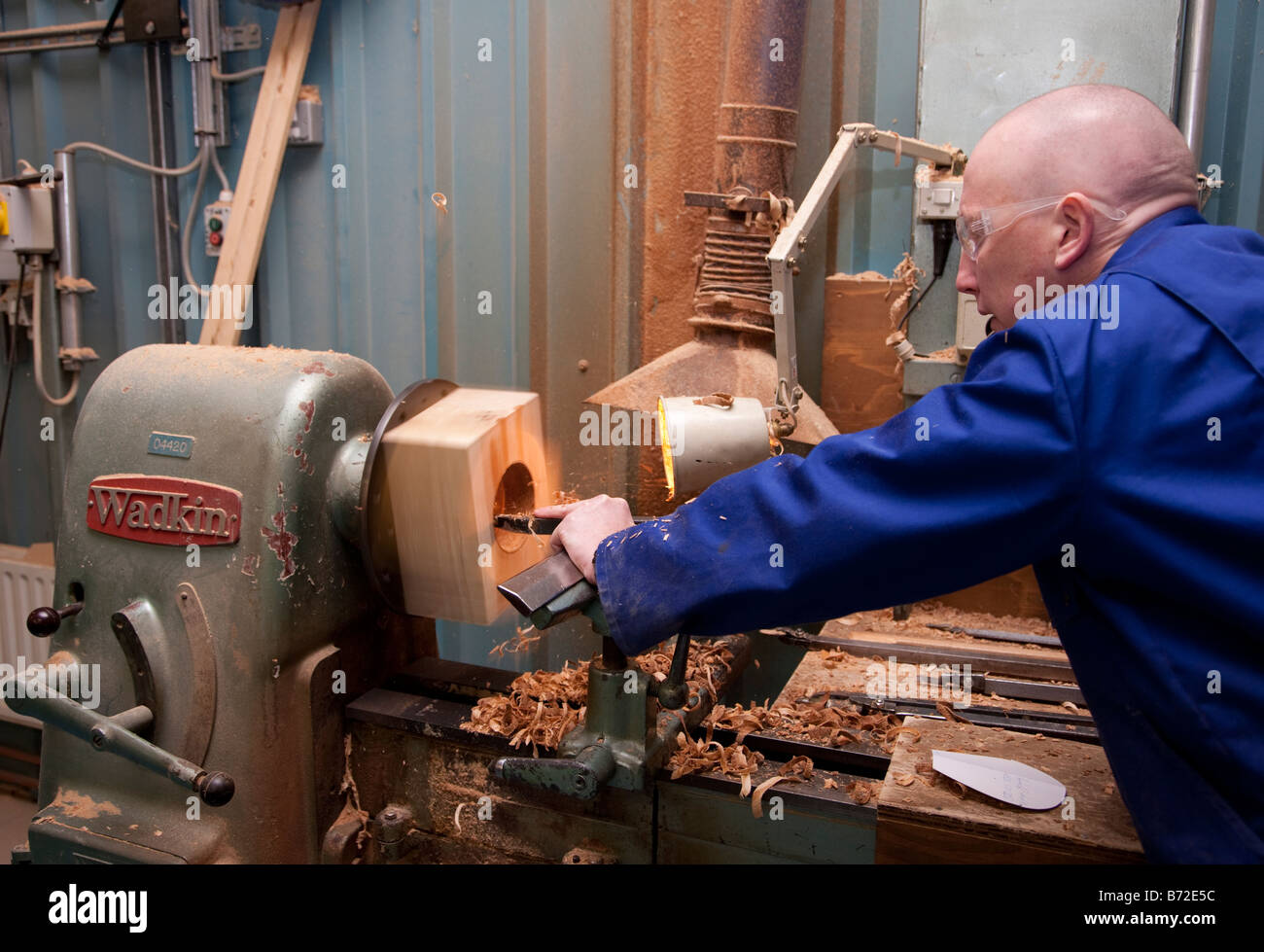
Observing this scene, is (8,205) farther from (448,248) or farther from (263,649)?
(263,649)

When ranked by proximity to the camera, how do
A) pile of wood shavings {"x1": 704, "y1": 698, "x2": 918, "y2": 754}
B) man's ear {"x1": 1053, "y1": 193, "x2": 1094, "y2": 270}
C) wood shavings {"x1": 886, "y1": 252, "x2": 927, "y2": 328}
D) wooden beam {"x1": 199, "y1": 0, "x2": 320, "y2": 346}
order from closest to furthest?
man's ear {"x1": 1053, "y1": 193, "x2": 1094, "y2": 270} < pile of wood shavings {"x1": 704, "y1": 698, "x2": 918, "y2": 754} < wood shavings {"x1": 886, "y1": 252, "x2": 927, "y2": 328} < wooden beam {"x1": 199, "y1": 0, "x2": 320, "y2": 346}

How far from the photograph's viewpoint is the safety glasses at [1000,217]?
105cm

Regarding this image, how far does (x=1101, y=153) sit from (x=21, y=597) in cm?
320

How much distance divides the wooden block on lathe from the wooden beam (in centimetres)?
150

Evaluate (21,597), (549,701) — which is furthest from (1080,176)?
(21,597)

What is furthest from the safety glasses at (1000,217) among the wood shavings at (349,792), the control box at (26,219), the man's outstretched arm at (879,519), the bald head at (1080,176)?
the control box at (26,219)

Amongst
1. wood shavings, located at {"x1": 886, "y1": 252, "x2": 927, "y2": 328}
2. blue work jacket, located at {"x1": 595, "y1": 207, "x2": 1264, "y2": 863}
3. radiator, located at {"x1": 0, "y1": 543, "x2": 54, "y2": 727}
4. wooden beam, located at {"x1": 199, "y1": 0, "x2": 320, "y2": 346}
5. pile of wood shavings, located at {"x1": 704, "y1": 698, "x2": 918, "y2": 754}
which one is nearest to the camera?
blue work jacket, located at {"x1": 595, "y1": 207, "x2": 1264, "y2": 863}

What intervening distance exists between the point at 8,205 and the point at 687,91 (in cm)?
202

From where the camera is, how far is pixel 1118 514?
92 centimetres

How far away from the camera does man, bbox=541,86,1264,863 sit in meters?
0.90

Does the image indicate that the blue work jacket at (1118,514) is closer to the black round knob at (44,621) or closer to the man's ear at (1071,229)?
the man's ear at (1071,229)

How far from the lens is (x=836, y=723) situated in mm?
1440

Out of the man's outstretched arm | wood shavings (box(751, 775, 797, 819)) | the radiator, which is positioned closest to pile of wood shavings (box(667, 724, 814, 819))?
wood shavings (box(751, 775, 797, 819))

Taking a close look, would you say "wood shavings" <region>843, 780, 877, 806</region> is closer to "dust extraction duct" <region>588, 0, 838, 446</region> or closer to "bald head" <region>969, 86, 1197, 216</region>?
"bald head" <region>969, 86, 1197, 216</region>
